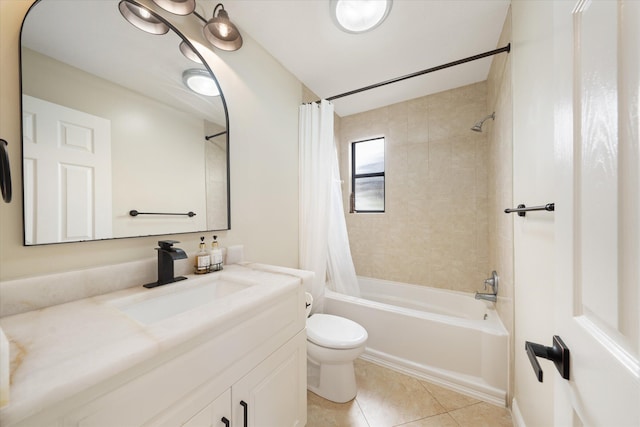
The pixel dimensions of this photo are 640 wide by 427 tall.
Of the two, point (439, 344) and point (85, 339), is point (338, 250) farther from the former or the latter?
point (85, 339)

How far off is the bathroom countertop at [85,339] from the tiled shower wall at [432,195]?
78.4 inches

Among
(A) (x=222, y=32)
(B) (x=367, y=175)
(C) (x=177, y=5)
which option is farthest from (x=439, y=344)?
(C) (x=177, y=5)

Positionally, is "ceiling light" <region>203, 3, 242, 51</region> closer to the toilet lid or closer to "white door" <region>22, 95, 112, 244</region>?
"white door" <region>22, 95, 112, 244</region>

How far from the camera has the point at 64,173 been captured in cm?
82

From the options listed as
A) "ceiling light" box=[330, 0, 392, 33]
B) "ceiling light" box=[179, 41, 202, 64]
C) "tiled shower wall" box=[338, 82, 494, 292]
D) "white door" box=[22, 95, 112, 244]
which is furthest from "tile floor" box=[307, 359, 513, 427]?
"ceiling light" box=[330, 0, 392, 33]

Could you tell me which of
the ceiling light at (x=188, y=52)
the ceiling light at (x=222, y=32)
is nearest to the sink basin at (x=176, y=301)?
the ceiling light at (x=188, y=52)

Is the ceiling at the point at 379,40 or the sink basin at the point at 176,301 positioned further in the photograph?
the ceiling at the point at 379,40

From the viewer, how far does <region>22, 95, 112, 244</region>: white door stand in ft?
2.50

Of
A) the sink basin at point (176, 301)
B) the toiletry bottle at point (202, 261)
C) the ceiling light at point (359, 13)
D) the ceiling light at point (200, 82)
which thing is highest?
the ceiling light at point (359, 13)

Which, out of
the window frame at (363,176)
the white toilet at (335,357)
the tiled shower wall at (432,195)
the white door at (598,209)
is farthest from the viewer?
the window frame at (363,176)

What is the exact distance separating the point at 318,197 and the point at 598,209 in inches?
63.9

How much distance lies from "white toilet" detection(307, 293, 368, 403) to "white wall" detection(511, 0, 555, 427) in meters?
0.84

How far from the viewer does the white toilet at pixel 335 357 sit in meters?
1.39

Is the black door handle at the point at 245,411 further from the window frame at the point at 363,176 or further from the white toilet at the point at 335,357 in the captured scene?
the window frame at the point at 363,176
